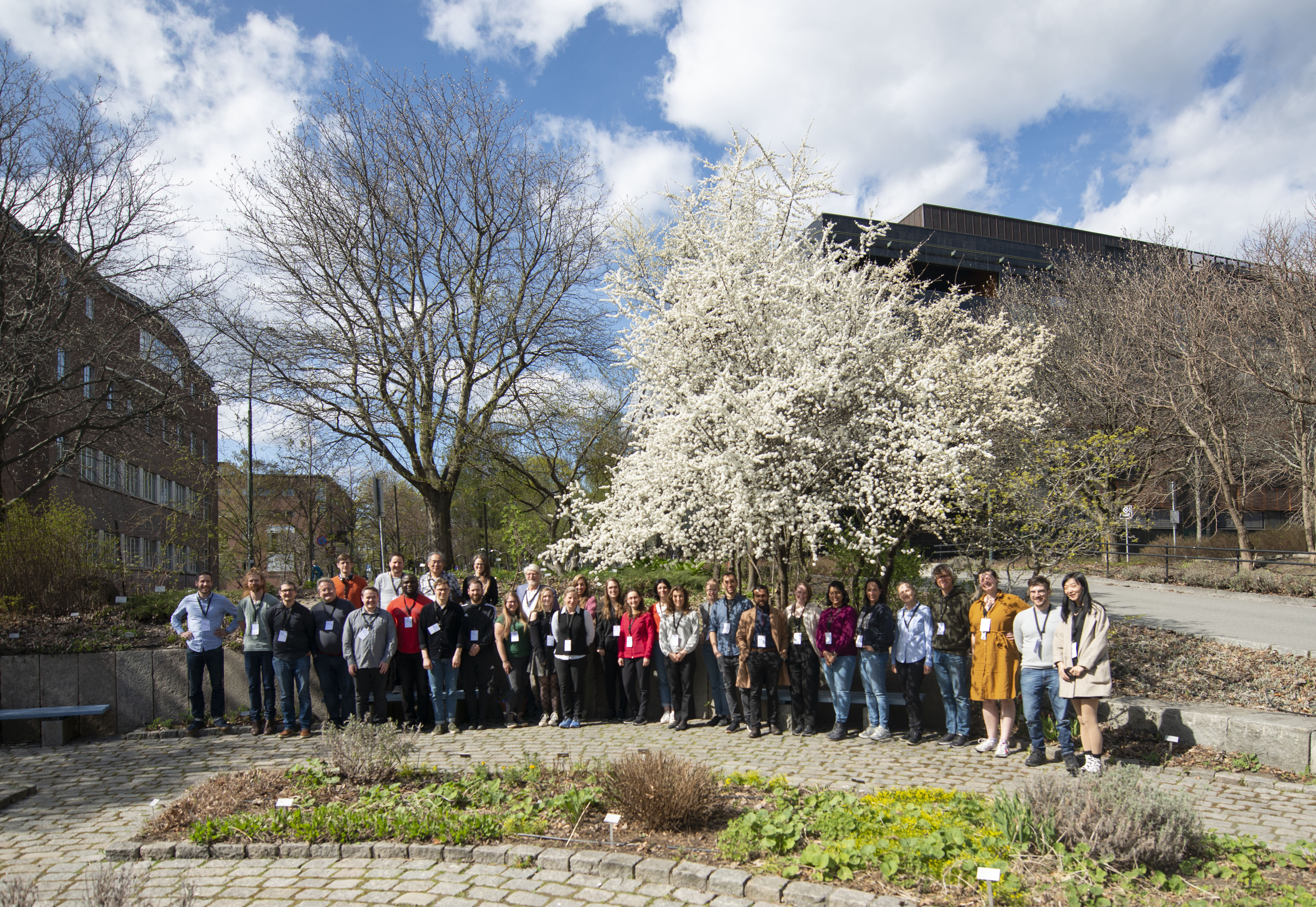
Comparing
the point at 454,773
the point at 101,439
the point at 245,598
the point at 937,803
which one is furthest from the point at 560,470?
Result: the point at 937,803

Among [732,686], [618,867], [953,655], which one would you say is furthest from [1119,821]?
[732,686]

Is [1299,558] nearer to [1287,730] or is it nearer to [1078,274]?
[1078,274]

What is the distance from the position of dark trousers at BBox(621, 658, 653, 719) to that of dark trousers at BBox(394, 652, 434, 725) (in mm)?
2223

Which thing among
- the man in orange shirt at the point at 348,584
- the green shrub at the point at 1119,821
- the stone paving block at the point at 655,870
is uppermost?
the man in orange shirt at the point at 348,584

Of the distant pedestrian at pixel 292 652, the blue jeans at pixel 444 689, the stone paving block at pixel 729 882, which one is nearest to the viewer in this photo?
the stone paving block at pixel 729 882

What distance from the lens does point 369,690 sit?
9.21 meters

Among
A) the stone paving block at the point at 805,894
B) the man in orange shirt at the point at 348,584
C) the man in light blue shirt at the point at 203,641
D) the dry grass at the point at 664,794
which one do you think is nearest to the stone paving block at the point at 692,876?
the stone paving block at the point at 805,894

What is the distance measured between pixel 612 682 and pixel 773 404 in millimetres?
3902

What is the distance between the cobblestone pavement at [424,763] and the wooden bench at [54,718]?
0.19 m

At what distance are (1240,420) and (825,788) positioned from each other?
2395cm

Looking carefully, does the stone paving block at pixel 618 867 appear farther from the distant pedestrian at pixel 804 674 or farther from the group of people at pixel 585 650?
the distant pedestrian at pixel 804 674

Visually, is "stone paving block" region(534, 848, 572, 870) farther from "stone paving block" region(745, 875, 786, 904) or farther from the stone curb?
"stone paving block" region(745, 875, 786, 904)

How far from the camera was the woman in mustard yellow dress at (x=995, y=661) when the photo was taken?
7547 mm

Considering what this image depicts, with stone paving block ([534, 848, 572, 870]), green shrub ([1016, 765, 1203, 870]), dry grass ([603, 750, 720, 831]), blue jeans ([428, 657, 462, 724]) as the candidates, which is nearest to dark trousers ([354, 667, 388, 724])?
blue jeans ([428, 657, 462, 724])
